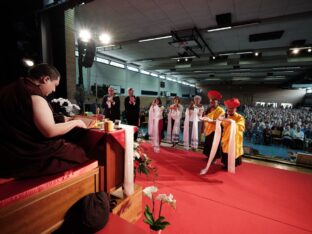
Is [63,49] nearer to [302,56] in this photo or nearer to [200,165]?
[200,165]

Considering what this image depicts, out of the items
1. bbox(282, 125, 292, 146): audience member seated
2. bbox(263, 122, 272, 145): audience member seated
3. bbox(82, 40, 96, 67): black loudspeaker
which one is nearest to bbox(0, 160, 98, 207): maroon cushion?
bbox(82, 40, 96, 67): black loudspeaker

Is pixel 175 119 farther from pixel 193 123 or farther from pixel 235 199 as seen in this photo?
pixel 235 199

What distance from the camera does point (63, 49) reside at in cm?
384

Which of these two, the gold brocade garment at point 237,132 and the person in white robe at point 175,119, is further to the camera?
the person in white robe at point 175,119

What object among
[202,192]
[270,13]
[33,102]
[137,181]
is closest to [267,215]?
[202,192]

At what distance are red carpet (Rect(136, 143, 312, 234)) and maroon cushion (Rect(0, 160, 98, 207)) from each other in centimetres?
112

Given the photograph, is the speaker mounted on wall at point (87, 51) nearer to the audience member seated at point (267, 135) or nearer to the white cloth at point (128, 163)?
the white cloth at point (128, 163)

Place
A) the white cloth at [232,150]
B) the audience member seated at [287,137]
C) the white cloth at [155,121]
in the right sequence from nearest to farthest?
the white cloth at [232,150]
the white cloth at [155,121]
the audience member seated at [287,137]

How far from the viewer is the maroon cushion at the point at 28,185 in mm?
1125

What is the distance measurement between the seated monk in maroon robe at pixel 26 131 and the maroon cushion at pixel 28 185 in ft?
0.16

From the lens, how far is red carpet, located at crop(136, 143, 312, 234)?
1993mm

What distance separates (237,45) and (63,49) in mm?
6966

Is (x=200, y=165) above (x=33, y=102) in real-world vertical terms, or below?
below

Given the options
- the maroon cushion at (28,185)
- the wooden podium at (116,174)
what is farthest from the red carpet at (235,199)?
the maroon cushion at (28,185)
